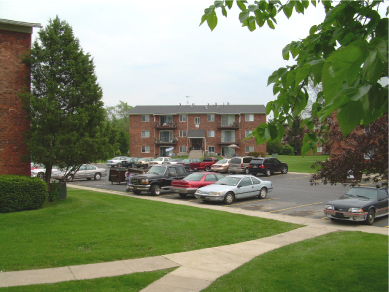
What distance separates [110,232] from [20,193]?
203 inches

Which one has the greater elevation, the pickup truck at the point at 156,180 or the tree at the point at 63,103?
the tree at the point at 63,103

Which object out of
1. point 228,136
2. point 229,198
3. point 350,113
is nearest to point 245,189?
point 229,198

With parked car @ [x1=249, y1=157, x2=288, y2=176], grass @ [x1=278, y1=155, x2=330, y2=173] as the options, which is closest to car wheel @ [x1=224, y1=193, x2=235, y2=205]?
parked car @ [x1=249, y1=157, x2=288, y2=176]

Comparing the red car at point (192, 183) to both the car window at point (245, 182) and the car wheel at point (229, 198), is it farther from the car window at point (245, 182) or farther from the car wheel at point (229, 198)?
the car wheel at point (229, 198)

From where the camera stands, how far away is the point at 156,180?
72.7 ft

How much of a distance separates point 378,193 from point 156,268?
11077 mm

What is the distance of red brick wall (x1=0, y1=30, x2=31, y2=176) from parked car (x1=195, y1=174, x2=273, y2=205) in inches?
335

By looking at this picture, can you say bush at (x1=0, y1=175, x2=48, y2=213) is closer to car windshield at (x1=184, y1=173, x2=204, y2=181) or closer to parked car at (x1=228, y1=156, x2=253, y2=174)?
car windshield at (x1=184, y1=173, x2=204, y2=181)

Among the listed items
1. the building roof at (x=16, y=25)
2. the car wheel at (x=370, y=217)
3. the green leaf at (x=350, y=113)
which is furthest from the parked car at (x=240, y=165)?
the green leaf at (x=350, y=113)

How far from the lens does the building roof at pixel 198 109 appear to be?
64250 millimetres

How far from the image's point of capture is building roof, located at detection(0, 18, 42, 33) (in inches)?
587

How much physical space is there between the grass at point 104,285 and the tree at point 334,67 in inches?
158

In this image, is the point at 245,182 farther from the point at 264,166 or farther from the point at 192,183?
the point at 264,166

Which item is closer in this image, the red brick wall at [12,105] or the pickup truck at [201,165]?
the red brick wall at [12,105]
